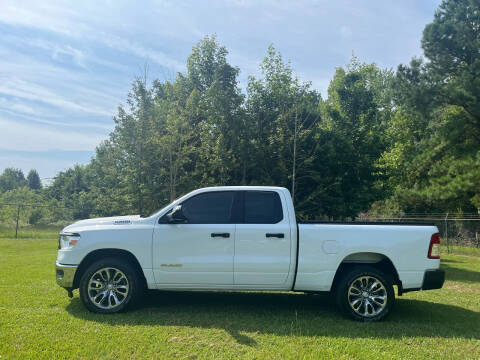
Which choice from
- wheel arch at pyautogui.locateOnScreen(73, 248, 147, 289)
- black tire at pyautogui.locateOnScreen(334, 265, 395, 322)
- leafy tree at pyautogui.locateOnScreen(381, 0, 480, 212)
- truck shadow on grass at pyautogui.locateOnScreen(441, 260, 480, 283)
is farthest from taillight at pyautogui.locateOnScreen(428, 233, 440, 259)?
leafy tree at pyautogui.locateOnScreen(381, 0, 480, 212)

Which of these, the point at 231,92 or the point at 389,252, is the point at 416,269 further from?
the point at 231,92

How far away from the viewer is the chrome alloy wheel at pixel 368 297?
5.84m

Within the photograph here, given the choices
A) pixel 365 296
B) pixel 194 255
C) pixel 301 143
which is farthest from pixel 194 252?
pixel 301 143

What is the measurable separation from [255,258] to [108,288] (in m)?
2.27

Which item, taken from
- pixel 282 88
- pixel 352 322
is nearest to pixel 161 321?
pixel 352 322

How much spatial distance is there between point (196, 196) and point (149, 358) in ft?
8.44

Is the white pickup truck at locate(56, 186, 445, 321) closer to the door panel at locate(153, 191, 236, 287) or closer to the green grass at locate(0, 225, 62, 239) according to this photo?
the door panel at locate(153, 191, 236, 287)

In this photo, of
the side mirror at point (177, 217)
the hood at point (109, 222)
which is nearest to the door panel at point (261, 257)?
the side mirror at point (177, 217)

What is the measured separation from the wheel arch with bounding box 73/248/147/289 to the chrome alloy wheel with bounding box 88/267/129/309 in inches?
9.4

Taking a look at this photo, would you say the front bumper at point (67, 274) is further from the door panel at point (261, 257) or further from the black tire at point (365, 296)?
the black tire at point (365, 296)

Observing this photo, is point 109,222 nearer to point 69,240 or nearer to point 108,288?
point 69,240

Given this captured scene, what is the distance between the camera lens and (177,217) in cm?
590

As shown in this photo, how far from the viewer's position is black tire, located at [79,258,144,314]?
5.83 meters

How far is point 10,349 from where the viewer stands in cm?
436
